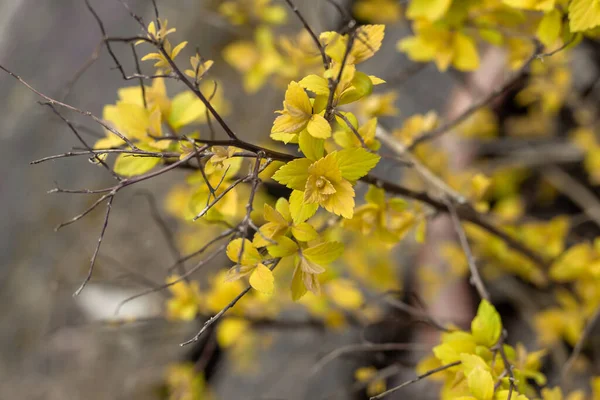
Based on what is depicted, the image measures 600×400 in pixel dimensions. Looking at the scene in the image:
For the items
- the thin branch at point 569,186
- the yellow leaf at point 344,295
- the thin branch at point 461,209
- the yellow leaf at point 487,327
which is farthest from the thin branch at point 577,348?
the thin branch at point 569,186

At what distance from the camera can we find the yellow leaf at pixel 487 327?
588 millimetres

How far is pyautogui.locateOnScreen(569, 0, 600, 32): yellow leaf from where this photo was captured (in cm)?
57

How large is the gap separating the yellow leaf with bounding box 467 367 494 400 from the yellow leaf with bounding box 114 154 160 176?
1.51ft

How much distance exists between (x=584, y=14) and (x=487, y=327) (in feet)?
1.35

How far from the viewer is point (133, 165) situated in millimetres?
603

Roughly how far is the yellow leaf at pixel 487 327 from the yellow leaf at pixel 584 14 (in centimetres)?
37

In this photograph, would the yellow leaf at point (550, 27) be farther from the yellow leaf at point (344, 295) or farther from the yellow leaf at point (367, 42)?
the yellow leaf at point (344, 295)

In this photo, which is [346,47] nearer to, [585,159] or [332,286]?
[332,286]

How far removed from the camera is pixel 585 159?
4.67 feet

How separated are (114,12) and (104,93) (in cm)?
35

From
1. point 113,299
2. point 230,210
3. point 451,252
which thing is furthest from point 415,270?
point 230,210

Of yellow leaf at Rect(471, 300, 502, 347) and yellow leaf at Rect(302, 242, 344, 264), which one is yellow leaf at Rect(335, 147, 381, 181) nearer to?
yellow leaf at Rect(302, 242, 344, 264)

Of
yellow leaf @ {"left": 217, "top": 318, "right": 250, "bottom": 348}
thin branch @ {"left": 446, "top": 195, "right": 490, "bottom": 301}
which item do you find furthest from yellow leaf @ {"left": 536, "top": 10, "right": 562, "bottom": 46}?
yellow leaf @ {"left": 217, "top": 318, "right": 250, "bottom": 348}

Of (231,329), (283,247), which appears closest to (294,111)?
(283,247)
